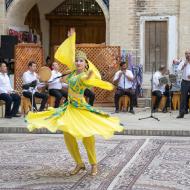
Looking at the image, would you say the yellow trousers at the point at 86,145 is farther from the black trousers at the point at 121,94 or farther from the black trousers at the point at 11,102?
the black trousers at the point at 121,94

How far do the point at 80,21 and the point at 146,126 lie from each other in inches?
402

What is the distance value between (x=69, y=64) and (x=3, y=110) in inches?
306

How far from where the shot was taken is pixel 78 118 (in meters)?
7.76

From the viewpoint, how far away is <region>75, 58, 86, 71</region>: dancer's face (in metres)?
8.10

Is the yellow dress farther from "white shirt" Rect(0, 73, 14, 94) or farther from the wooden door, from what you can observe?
the wooden door

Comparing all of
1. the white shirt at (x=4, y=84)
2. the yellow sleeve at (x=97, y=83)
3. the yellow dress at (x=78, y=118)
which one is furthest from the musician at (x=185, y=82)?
the yellow sleeve at (x=97, y=83)

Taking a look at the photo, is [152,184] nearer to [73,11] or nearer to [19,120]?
[19,120]

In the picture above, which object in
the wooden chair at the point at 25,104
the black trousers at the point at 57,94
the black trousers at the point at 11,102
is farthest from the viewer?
the black trousers at the point at 57,94

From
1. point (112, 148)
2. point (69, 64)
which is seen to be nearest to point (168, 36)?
point (112, 148)

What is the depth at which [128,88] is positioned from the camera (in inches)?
668

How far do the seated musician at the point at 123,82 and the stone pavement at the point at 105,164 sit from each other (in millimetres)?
4689

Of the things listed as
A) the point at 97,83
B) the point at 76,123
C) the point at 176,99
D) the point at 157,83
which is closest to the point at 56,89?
the point at 157,83

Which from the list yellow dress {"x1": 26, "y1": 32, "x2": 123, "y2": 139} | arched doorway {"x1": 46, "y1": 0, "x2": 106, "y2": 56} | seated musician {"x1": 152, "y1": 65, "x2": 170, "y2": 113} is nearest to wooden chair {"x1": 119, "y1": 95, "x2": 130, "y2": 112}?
seated musician {"x1": 152, "y1": 65, "x2": 170, "y2": 113}

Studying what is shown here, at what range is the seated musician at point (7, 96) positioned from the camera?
15047 millimetres
